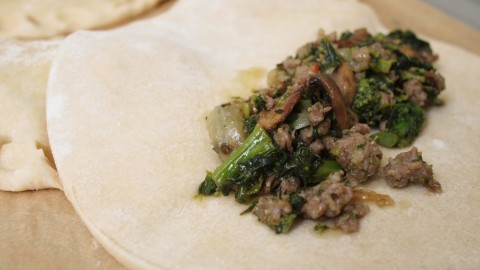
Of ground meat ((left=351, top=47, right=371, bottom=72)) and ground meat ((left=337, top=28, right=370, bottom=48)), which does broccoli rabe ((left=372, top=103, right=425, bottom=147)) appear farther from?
ground meat ((left=337, top=28, right=370, bottom=48))

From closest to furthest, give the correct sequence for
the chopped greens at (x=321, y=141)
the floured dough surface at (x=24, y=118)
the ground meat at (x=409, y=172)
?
the chopped greens at (x=321, y=141) → the ground meat at (x=409, y=172) → the floured dough surface at (x=24, y=118)

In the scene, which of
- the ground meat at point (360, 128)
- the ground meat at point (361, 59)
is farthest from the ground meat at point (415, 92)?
the ground meat at point (360, 128)

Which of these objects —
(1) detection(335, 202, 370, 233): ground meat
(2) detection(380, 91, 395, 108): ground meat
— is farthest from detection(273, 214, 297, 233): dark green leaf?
(2) detection(380, 91, 395, 108): ground meat

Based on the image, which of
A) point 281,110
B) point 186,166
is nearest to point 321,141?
point 281,110

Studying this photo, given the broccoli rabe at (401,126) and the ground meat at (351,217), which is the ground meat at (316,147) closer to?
the ground meat at (351,217)

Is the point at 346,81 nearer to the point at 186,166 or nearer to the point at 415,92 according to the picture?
the point at 415,92

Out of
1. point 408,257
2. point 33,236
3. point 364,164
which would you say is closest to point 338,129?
point 364,164

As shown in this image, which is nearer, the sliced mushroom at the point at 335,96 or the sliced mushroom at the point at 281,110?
the sliced mushroom at the point at 281,110
